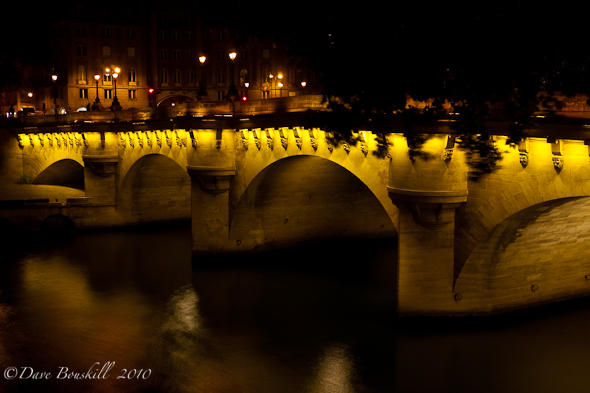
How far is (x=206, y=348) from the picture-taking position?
56.2 ft

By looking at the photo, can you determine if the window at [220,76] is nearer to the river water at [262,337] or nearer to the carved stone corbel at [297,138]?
the river water at [262,337]

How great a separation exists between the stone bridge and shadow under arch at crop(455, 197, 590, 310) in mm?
41

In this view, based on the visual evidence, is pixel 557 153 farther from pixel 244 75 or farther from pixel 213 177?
pixel 244 75

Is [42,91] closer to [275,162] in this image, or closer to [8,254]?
[8,254]

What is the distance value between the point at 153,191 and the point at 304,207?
12.2 metres

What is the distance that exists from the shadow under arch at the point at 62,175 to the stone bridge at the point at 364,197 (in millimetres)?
3086

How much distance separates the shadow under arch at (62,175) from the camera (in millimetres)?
45156

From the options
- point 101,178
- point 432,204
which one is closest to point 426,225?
point 432,204

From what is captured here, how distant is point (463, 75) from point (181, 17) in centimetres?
6208

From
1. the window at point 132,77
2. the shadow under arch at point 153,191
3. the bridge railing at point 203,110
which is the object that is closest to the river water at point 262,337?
the bridge railing at point 203,110

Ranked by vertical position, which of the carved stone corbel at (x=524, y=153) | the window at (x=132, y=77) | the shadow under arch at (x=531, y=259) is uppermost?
the window at (x=132, y=77)

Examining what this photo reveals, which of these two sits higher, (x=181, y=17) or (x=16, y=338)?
(x=181, y=17)

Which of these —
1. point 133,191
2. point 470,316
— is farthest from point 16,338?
point 133,191

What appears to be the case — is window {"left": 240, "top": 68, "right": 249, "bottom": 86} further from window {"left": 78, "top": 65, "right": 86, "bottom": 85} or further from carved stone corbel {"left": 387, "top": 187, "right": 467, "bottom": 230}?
carved stone corbel {"left": 387, "top": 187, "right": 467, "bottom": 230}
